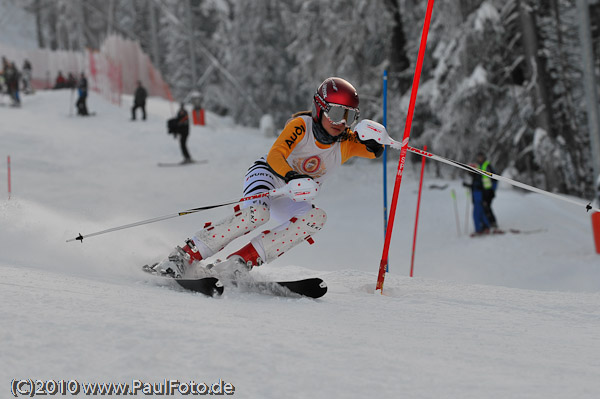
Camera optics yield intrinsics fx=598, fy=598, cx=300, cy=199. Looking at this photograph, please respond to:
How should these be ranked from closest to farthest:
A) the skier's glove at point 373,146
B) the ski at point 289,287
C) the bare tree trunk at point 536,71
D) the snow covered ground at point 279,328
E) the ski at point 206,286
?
1. the snow covered ground at point 279,328
2. the ski at point 206,286
3. the ski at point 289,287
4. the skier's glove at point 373,146
5. the bare tree trunk at point 536,71

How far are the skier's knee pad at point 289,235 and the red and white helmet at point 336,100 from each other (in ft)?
2.49

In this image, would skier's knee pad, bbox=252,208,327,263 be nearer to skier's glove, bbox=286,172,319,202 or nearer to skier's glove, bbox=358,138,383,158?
skier's glove, bbox=286,172,319,202

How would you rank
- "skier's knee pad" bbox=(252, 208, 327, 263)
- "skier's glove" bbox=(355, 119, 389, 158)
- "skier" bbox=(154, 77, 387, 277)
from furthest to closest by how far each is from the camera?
"skier's glove" bbox=(355, 119, 389, 158)
"skier's knee pad" bbox=(252, 208, 327, 263)
"skier" bbox=(154, 77, 387, 277)

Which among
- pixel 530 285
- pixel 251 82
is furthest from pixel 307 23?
pixel 251 82

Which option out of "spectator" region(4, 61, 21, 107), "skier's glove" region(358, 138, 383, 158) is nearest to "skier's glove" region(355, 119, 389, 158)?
"skier's glove" region(358, 138, 383, 158)

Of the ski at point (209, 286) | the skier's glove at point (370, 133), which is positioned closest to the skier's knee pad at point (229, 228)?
the ski at point (209, 286)

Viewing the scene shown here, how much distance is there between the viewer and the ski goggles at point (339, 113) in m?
4.52

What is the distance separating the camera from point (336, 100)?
4496mm

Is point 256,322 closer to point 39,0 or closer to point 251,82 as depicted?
point 251,82

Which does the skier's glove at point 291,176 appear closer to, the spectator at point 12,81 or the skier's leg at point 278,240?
the skier's leg at point 278,240

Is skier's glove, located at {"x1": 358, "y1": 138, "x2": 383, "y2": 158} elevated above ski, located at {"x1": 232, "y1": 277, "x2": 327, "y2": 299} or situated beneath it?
elevated above

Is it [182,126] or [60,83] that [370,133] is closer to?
[182,126]

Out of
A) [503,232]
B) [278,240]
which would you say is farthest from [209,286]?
[503,232]

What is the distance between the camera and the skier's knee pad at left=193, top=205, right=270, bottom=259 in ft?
14.4
